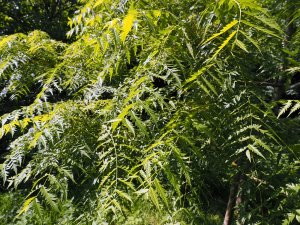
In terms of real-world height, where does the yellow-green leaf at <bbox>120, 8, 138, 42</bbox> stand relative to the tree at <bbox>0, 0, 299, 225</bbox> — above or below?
above

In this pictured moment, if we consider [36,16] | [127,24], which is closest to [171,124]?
[127,24]

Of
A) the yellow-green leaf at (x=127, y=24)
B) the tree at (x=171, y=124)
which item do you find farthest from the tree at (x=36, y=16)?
the yellow-green leaf at (x=127, y=24)

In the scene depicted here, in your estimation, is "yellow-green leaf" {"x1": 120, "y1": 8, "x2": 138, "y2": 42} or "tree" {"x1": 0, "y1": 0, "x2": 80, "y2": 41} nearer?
"yellow-green leaf" {"x1": 120, "y1": 8, "x2": 138, "y2": 42}

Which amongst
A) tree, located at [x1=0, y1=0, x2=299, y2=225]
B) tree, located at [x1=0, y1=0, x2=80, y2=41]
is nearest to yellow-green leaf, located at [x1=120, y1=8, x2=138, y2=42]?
tree, located at [x1=0, y1=0, x2=299, y2=225]

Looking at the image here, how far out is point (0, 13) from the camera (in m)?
3.89

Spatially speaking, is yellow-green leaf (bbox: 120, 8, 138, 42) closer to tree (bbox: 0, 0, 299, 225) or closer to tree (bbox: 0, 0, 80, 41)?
tree (bbox: 0, 0, 299, 225)

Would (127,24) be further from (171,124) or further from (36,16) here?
(36,16)

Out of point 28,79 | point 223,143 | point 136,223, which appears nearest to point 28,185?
point 136,223

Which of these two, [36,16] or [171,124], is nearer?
[171,124]

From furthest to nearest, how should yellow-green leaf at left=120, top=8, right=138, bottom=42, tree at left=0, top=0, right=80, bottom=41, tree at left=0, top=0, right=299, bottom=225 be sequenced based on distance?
1. tree at left=0, top=0, right=80, bottom=41
2. tree at left=0, top=0, right=299, bottom=225
3. yellow-green leaf at left=120, top=8, right=138, bottom=42

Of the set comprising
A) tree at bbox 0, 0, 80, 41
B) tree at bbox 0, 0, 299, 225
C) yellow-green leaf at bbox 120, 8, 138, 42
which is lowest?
tree at bbox 0, 0, 299, 225

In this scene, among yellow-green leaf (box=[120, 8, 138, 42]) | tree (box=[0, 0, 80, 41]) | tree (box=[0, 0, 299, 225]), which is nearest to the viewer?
yellow-green leaf (box=[120, 8, 138, 42])

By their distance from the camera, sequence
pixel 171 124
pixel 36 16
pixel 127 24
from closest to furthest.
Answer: pixel 127 24, pixel 171 124, pixel 36 16

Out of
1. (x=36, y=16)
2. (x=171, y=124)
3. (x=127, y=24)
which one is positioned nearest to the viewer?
(x=127, y=24)
